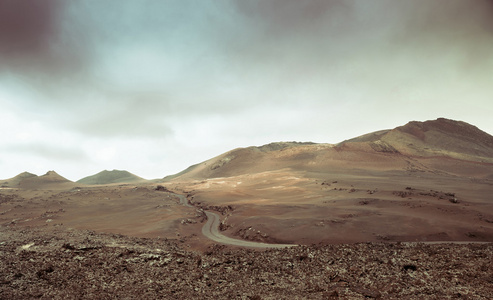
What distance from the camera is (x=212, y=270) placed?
18.8 metres

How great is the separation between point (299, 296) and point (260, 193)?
5417 centimetres

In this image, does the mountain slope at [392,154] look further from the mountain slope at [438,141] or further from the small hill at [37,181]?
the small hill at [37,181]

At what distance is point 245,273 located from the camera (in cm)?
1830

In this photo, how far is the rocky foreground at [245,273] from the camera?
14344 mm

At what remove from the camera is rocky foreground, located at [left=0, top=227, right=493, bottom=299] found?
14344mm

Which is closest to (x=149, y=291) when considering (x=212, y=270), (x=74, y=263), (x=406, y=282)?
(x=212, y=270)

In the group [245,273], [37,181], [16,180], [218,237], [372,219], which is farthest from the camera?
[16,180]

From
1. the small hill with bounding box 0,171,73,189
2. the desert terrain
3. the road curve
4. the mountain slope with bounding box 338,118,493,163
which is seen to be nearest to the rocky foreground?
the desert terrain

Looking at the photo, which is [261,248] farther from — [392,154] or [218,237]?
[392,154]

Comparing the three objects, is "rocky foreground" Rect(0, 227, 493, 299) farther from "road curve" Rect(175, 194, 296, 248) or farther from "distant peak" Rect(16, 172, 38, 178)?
"distant peak" Rect(16, 172, 38, 178)

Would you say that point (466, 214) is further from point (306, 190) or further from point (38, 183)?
point (38, 183)

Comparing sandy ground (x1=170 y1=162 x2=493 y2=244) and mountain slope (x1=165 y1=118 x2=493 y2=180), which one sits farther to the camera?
mountain slope (x1=165 y1=118 x2=493 y2=180)

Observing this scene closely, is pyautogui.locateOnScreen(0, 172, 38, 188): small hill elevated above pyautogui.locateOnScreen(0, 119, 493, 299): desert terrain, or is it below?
above

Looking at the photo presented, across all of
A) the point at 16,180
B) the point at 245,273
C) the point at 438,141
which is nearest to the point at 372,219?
the point at 245,273
